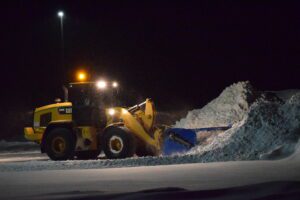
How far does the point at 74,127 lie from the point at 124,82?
3585 centimetres

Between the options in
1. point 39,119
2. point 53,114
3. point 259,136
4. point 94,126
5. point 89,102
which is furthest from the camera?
point 39,119

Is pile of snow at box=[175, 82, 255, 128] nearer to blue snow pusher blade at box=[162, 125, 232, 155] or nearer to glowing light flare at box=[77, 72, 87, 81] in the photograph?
blue snow pusher blade at box=[162, 125, 232, 155]

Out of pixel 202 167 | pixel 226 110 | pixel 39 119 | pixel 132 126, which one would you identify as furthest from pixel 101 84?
pixel 226 110

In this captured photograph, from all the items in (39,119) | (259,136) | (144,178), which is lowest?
(144,178)

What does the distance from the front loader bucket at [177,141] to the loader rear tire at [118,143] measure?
1.12 m

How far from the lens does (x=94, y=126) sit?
19562 millimetres

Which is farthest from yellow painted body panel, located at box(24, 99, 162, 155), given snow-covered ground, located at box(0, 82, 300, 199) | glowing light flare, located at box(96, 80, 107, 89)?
snow-covered ground, located at box(0, 82, 300, 199)

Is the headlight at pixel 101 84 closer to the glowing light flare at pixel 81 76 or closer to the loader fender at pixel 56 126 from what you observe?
the glowing light flare at pixel 81 76

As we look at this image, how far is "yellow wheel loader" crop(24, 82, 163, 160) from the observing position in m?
18.8

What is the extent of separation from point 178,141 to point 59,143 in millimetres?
3702

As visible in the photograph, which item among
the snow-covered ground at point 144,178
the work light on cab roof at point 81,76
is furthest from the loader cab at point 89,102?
the snow-covered ground at point 144,178

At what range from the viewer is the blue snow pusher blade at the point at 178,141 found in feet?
62.6

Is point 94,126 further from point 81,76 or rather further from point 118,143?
point 81,76

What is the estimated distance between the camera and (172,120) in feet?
117
